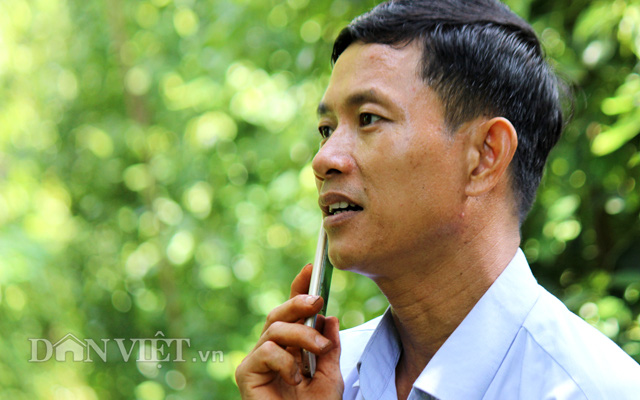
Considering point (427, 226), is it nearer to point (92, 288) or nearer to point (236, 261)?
point (236, 261)

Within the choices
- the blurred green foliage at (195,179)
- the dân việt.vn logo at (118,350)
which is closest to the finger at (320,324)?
the blurred green foliage at (195,179)

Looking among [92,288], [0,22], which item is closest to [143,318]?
[92,288]

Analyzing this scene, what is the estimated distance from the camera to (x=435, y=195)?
4.79ft

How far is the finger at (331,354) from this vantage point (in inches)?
62.9

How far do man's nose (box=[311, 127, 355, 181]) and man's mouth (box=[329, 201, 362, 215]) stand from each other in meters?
0.06

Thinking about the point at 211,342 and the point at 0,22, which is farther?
the point at 0,22

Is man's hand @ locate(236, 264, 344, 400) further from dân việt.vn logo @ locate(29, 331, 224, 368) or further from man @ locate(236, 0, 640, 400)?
dân việt.vn logo @ locate(29, 331, 224, 368)

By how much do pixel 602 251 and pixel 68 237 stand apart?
156 inches

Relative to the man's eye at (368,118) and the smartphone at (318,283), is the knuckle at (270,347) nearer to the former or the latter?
the smartphone at (318,283)

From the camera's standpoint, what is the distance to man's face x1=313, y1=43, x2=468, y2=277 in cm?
145

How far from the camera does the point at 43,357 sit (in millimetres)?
4125

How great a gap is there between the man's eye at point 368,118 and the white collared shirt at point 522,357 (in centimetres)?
44

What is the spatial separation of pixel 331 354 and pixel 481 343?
381 millimetres

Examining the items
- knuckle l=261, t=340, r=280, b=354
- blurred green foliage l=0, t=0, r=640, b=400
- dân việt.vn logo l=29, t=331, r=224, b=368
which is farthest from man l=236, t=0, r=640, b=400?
dân việt.vn logo l=29, t=331, r=224, b=368
